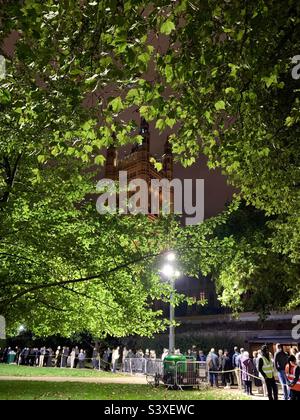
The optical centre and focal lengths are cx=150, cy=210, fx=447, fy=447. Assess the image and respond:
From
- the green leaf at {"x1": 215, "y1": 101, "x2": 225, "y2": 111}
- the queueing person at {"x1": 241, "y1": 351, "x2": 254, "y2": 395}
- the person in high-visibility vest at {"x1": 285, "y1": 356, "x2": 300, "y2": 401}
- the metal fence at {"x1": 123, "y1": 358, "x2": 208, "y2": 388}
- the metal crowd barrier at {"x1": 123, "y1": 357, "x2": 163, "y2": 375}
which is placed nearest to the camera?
the green leaf at {"x1": 215, "y1": 101, "x2": 225, "y2": 111}

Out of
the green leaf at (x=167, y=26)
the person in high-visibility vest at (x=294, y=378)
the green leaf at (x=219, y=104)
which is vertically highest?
the green leaf at (x=167, y=26)

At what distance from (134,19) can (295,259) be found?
11368 millimetres

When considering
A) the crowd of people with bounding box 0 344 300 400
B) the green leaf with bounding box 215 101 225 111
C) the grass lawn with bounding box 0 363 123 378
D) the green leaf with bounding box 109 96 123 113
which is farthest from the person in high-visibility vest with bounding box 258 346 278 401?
the grass lawn with bounding box 0 363 123 378

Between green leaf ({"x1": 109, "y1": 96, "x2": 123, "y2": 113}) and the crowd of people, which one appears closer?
green leaf ({"x1": 109, "y1": 96, "x2": 123, "y2": 113})

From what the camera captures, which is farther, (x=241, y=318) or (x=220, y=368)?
(x=241, y=318)

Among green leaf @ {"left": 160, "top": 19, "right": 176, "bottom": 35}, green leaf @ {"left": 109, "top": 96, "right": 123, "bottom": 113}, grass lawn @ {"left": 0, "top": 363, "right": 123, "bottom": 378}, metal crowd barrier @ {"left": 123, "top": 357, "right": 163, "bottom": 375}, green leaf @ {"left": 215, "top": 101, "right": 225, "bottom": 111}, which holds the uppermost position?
green leaf @ {"left": 160, "top": 19, "right": 176, "bottom": 35}

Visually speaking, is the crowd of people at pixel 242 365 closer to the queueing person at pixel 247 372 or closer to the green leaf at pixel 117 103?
the queueing person at pixel 247 372

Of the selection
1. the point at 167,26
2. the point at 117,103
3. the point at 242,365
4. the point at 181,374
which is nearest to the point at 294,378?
the point at 242,365

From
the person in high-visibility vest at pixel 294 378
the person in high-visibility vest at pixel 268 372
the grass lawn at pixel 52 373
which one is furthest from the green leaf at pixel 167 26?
the grass lawn at pixel 52 373

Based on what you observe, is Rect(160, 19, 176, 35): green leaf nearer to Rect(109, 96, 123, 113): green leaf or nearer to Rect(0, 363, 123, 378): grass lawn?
Rect(109, 96, 123, 113): green leaf

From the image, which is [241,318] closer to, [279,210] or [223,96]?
[279,210]

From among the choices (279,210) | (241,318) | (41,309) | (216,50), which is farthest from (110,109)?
(241,318)

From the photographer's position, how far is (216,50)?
22.7 feet

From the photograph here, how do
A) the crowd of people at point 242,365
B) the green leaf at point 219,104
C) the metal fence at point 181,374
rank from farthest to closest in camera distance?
the metal fence at point 181,374
the crowd of people at point 242,365
the green leaf at point 219,104
